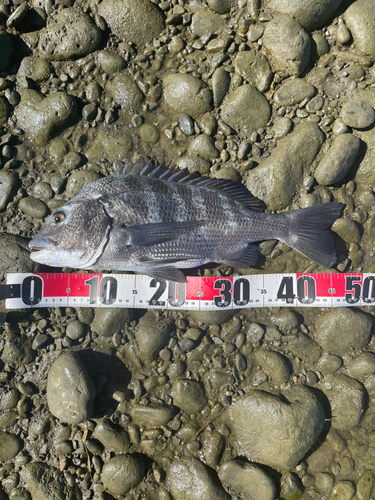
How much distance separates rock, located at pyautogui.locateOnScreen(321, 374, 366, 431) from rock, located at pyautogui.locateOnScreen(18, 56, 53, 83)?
199 inches

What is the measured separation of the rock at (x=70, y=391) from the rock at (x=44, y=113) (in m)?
2.63

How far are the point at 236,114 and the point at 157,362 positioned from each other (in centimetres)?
311

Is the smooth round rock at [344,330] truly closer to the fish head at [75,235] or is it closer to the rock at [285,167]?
the rock at [285,167]

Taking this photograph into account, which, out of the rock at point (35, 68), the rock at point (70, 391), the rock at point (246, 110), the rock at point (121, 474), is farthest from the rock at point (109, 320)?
the rock at point (35, 68)

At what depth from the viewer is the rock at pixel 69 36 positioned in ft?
11.9

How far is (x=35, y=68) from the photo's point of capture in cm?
370

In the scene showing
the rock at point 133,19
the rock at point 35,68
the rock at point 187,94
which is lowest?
the rock at point 187,94

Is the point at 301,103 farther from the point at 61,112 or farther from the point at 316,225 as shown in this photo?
the point at 61,112

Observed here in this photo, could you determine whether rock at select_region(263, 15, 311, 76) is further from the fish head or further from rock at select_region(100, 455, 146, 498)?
rock at select_region(100, 455, 146, 498)

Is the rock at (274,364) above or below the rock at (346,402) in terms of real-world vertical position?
above

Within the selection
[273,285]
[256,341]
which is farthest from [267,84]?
[256,341]

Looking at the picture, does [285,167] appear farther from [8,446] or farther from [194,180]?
[8,446]

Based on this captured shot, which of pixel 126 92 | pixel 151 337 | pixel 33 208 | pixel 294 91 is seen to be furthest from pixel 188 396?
pixel 294 91

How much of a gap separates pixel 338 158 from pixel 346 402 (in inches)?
110
